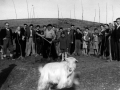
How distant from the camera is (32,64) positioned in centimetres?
1398

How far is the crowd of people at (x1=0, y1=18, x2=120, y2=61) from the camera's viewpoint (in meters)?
15.0

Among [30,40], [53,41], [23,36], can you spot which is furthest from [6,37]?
[53,41]

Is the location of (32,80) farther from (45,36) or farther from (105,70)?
(45,36)

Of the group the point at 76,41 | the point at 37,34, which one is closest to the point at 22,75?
the point at 37,34

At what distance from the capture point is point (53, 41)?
15086 millimetres

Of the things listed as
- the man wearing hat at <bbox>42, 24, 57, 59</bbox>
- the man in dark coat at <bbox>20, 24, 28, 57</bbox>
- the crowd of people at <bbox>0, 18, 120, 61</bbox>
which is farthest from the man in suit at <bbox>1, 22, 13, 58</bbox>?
the man wearing hat at <bbox>42, 24, 57, 59</bbox>

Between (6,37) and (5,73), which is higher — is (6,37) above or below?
above

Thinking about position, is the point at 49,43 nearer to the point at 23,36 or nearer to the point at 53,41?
the point at 53,41

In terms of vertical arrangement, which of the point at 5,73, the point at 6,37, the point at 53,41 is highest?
the point at 6,37

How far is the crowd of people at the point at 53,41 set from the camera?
15.0 m

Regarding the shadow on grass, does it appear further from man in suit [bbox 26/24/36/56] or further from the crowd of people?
man in suit [bbox 26/24/36/56]

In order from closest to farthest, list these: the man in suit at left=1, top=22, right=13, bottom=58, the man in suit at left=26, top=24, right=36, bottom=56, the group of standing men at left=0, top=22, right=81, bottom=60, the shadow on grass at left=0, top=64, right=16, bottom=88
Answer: the shadow on grass at left=0, top=64, right=16, bottom=88, the group of standing men at left=0, top=22, right=81, bottom=60, the man in suit at left=1, top=22, right=13, bottom=58, the man in suit at left=26, top=24, right=36, bottom=56

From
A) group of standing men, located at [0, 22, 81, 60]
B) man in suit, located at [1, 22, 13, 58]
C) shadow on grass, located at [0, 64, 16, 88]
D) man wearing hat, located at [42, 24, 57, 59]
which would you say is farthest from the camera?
man in suit, located at [1, 22, 13, 58]

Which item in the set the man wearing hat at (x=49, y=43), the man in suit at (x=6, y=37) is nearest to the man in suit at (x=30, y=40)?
the man in suit at (x=6, y=37)
